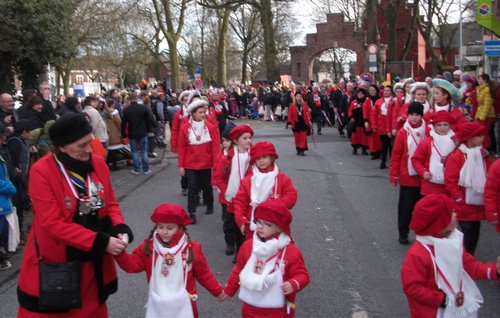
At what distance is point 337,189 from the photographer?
11305 mm

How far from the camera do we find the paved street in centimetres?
559

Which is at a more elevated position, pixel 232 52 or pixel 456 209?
pixel 232 52

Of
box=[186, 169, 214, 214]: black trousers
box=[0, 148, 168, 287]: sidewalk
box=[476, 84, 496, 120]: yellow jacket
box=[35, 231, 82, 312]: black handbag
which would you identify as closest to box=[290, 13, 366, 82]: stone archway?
box=[0, 148, 168, 287]: sidewalk

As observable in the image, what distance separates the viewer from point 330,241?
25.3 feet

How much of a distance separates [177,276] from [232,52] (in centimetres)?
6134

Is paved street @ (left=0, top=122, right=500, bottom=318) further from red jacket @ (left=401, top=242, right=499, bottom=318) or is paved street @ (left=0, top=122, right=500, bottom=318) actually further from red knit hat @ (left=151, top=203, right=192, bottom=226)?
red knit hat @ (left=151, top=203, right=192, bottom=226)

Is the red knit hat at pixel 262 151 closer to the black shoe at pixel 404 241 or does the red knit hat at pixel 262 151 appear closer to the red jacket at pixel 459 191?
the red jacket at pixel 459 191

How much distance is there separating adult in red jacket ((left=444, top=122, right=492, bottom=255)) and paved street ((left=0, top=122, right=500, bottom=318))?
2.23 feet

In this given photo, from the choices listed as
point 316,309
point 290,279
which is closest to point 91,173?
point 290,279

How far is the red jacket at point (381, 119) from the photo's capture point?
515 inches

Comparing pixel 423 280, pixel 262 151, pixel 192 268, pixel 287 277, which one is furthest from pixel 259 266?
pixel 262 151

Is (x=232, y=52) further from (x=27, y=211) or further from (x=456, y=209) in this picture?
(x=456, y=209)

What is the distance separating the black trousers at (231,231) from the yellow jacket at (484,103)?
8.75 metres

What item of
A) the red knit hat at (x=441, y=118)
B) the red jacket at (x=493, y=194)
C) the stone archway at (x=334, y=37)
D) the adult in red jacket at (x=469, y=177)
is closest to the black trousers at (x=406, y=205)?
the red knit hat at (x=441, y=118)
